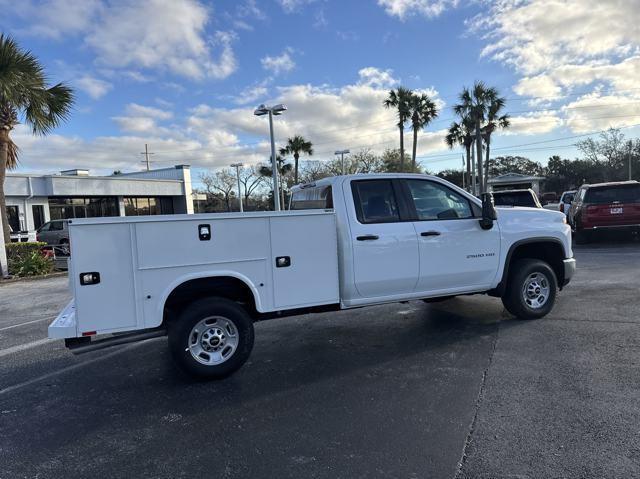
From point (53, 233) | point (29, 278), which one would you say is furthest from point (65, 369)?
point (53, 233)

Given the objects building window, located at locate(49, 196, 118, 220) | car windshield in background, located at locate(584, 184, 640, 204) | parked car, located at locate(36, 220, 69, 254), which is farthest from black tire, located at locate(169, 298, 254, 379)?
building window, located at locate(49, 196, 118, 220)

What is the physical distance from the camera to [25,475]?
329 cm

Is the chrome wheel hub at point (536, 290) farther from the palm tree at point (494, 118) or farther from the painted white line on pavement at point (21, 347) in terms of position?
the palm tree at point (494, 118)

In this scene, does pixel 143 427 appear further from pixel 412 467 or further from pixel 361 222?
pixel 361 222

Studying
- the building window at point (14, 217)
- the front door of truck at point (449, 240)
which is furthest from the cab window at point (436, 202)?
the building window at point (14, 217)

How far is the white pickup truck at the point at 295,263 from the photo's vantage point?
173 inches

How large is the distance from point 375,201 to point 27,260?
13.0 m

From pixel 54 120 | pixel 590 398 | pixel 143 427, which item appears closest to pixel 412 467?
pixel 590 398

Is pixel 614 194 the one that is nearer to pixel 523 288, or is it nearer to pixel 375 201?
pixel 523 288

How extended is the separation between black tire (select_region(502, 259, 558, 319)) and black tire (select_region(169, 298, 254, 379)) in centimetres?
349

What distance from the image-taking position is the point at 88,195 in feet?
108

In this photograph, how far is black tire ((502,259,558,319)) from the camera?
6367mm

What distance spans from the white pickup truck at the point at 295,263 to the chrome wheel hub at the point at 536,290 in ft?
0.05

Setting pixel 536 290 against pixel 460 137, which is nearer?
pixel 536 290
